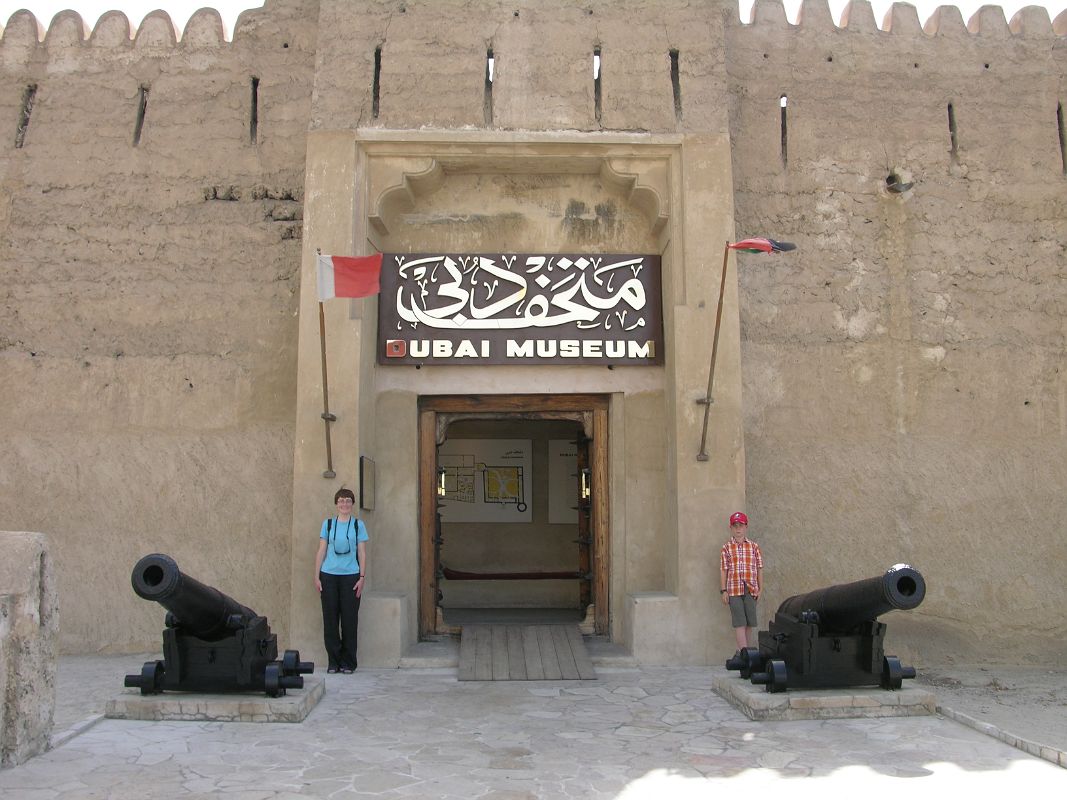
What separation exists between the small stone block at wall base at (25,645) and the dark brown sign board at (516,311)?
440 centimetres

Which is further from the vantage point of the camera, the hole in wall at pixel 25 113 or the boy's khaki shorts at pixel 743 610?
the hole in wall at pixel 25 113

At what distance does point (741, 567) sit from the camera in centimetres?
818

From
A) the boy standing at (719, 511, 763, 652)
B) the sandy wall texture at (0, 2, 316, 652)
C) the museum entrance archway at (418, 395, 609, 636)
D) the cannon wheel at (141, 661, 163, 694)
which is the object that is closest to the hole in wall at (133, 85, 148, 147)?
the sandy wall texture at (0, 2, 316, 652)

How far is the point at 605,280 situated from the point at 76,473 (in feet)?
17.2

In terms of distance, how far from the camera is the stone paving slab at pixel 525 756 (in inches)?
190

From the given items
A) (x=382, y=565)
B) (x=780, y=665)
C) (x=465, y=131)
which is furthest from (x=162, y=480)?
(x=780, y=665)

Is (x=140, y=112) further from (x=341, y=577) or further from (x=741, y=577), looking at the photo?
(x=741, y=577)

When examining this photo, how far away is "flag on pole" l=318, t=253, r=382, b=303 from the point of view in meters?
8.02

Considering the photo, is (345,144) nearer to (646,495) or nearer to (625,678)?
(646,495)

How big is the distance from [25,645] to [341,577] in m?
3.19

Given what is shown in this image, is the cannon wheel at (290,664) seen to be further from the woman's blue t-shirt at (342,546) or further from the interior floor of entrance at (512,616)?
the interior floor of entrance at (512,616)

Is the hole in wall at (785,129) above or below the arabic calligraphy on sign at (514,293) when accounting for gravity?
above

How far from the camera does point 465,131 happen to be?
908 centimetres

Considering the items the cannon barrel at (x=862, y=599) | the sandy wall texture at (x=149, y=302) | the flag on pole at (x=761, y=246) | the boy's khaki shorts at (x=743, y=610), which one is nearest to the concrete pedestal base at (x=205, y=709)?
the sandy wall texture at (x=149, y=302)
